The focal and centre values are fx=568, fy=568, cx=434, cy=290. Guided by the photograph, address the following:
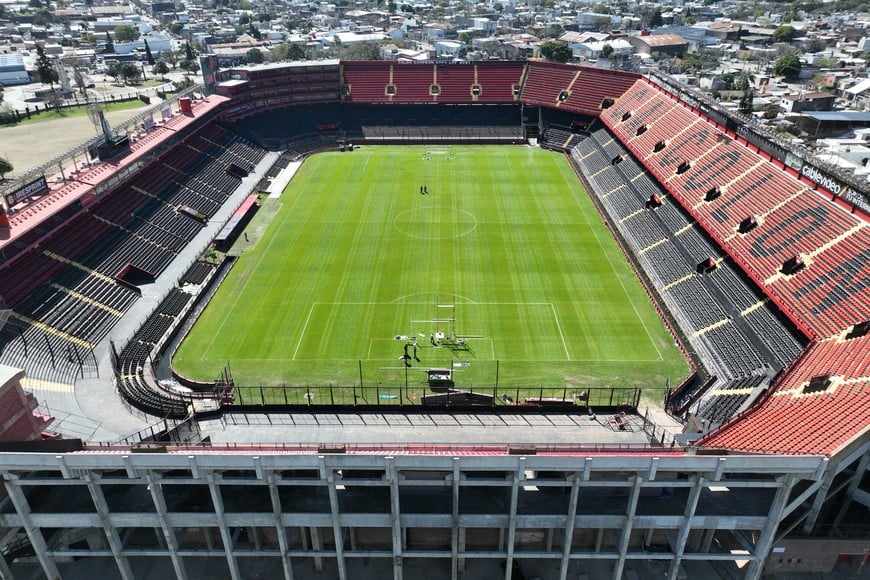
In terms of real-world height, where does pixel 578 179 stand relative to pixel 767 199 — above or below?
below

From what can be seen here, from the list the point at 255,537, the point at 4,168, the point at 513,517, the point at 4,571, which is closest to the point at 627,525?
the point at 513,517

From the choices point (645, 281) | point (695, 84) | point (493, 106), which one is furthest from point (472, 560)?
point (695, 84)

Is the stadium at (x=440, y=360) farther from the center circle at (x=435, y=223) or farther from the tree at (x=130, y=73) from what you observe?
the tree at (x=130, y=73)

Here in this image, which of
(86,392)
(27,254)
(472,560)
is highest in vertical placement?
(27,254)

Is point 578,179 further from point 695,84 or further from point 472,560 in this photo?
point 695,84

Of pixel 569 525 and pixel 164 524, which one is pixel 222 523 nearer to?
pixel 164 524

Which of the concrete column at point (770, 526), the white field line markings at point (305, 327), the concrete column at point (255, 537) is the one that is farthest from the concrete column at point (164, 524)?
the concrete column at point (770, 526)

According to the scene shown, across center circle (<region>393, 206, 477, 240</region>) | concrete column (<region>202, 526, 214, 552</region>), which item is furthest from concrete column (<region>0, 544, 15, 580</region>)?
center circle (<region>393, 206, 477, 240</region>)
